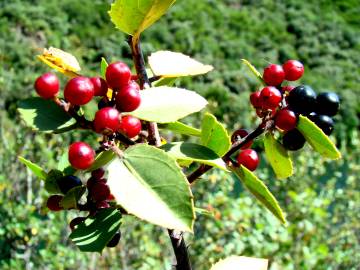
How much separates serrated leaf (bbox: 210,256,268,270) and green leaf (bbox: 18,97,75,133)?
28 cm

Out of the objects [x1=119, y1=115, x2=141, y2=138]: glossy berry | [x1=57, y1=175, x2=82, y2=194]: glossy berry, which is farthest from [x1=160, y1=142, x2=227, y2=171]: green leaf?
[x1=57, y1=175, x2=82, y2=194]: glossy berry

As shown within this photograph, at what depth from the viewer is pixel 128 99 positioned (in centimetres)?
64

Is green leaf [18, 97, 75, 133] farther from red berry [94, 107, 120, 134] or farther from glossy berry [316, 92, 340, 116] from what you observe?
glossy berry [316, 92, 340, 116]

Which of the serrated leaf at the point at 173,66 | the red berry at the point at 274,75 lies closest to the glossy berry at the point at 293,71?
the red berry at the point at 274,75

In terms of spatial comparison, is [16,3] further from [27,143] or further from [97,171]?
[97,171]

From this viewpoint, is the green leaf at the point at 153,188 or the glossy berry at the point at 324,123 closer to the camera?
the green leaf at the point at 153,188

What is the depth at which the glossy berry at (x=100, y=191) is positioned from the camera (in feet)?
2.38

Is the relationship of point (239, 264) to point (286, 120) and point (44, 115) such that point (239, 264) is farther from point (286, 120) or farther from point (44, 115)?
point (44, 115)

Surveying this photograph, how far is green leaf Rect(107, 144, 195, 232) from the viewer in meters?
0.59

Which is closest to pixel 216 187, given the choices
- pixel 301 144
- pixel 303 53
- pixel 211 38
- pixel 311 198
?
pixel 311 198

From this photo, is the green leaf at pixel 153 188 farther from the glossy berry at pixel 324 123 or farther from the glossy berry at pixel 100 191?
the glossy berry at pixel 324 123

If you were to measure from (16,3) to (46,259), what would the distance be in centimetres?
1197

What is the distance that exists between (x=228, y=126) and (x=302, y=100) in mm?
6318

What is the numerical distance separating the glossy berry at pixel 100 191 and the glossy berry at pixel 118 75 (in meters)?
0.13
